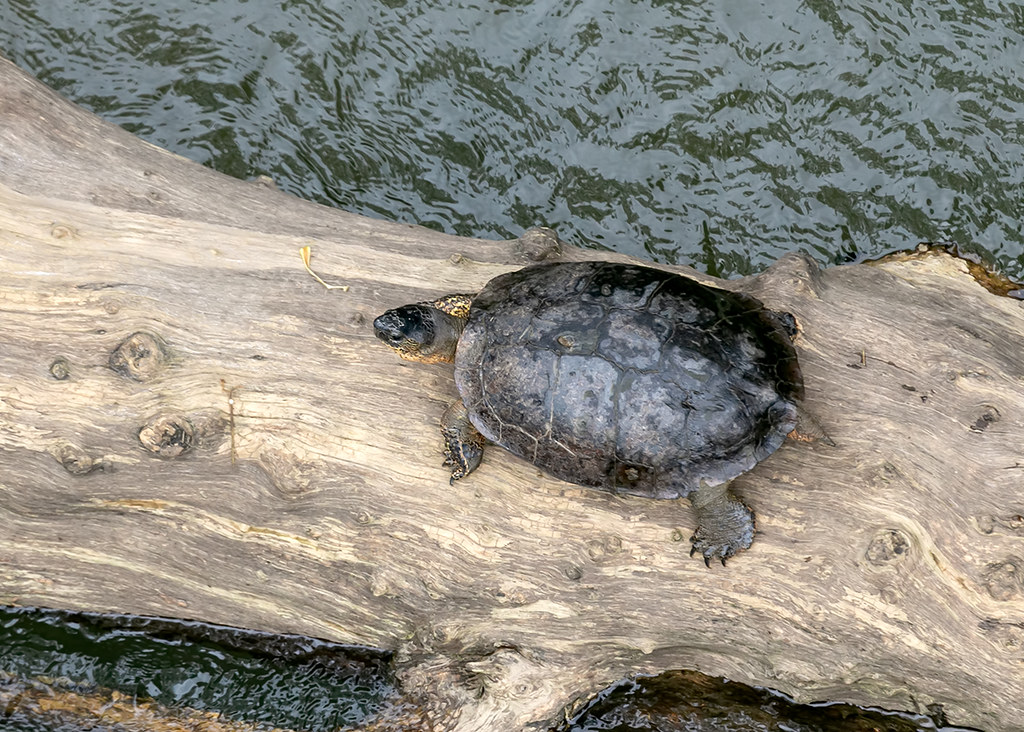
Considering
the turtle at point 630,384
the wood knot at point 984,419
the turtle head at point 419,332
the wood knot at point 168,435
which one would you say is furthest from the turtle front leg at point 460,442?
the wood knot at point 984,419

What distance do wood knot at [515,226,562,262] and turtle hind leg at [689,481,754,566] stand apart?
1.41 metres

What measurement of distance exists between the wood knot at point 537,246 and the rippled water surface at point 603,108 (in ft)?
3.18

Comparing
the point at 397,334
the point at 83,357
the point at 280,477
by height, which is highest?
the point at 397,334

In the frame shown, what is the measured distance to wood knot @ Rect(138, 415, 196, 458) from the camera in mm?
3451

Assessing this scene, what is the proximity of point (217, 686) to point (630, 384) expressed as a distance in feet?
10.1

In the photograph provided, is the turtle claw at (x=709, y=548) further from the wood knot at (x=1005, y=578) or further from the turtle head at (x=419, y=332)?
the turtle head at (x=419, y=332)

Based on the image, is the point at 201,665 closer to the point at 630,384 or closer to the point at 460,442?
the point at 460,442

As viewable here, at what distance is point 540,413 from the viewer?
11.1 feet

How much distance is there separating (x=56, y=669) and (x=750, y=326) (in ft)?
14.2

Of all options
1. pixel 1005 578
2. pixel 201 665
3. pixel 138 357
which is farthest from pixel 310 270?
pixel 1005 578

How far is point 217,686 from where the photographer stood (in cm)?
449

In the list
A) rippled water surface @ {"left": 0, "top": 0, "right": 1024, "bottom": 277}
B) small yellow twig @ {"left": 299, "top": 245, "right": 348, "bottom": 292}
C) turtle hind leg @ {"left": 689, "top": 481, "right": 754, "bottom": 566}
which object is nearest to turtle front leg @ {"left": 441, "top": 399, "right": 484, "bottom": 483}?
small yellow twig @ {"left": 299, "top": 245, "right": 348, "bottom": 292}

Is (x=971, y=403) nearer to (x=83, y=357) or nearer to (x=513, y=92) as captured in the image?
(x=513, y=92)

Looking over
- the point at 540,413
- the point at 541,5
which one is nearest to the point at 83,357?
the point at 540,413
